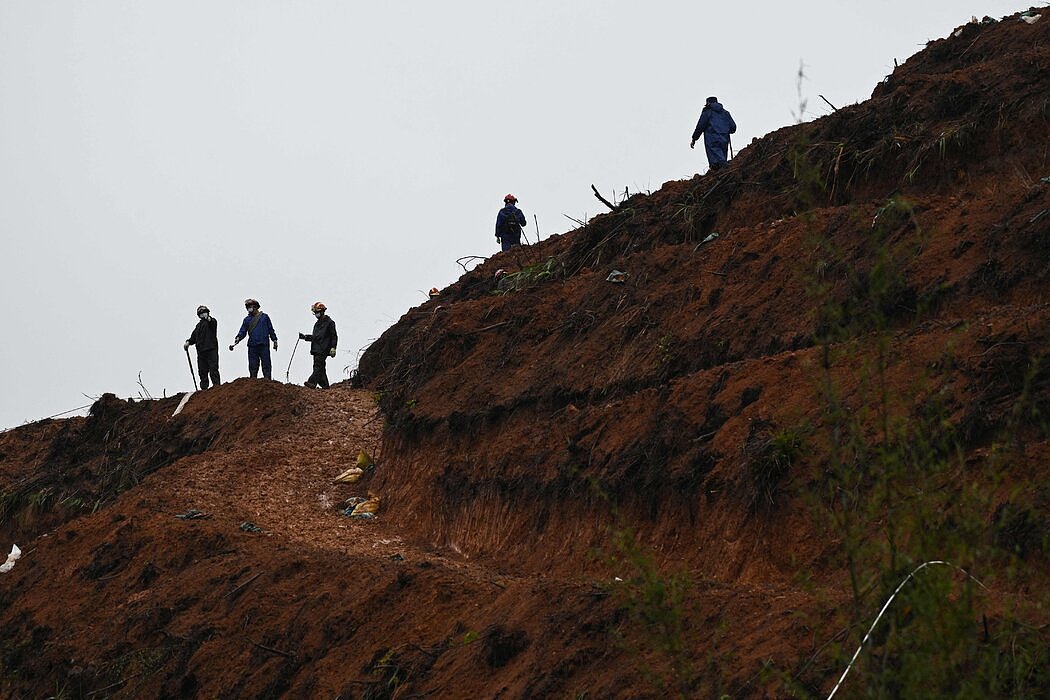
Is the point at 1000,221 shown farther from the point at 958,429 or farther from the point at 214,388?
the point at 214,388

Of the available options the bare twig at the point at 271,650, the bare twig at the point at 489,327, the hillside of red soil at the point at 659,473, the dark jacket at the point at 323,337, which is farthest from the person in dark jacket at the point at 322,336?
the bare twig at the point at 271,650

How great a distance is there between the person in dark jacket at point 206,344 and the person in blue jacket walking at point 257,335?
0.38 meters

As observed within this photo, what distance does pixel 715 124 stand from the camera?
1866cm

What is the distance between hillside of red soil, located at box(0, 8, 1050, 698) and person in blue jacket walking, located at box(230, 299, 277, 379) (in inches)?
110

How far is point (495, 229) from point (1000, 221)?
13.3 metres

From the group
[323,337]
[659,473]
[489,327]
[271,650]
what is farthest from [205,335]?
[659,473]

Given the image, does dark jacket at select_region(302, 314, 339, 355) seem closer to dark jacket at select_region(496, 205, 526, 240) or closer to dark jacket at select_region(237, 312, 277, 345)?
dark jacket at select_region(237, 312, 277, 345)

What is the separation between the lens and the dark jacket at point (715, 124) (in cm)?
1866

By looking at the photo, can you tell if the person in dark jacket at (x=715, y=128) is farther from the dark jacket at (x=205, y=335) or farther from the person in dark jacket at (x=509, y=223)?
the dark jacket at (x=205, y=335)

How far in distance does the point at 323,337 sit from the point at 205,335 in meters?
2.09

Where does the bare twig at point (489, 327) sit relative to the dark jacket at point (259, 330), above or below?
below

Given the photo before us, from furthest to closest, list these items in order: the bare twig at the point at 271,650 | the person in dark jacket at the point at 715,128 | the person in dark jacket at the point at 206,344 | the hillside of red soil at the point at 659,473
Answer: the person in dark jacket at the point at 206,344, the person in dark jacket at the point at 715,128, the bare twig at the point at 271,650, the hillside of red soil at the point at 659,473

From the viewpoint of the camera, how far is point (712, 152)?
735 inches

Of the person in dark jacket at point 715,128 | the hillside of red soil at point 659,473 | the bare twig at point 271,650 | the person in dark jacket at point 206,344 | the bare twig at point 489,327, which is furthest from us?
the person in dark jacket at point 206,344
